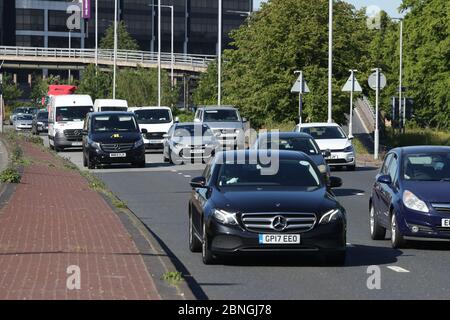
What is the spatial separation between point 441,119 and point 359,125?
62.8 feet

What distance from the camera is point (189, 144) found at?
45.7 metres

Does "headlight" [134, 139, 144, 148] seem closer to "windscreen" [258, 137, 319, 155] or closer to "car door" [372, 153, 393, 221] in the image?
"windscreen" [258, 137, 319, 155]

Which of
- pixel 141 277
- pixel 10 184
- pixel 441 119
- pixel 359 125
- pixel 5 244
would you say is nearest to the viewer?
pixel 141 277

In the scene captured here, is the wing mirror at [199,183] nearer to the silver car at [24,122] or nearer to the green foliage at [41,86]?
the silver car at [24,122]

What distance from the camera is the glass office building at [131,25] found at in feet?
512

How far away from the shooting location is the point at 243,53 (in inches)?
3007

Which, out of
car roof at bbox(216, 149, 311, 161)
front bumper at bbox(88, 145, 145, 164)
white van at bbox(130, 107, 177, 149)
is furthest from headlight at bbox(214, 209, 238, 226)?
white van at bbox(130, 107, 177, 149)

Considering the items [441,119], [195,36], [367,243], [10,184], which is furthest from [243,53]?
[195,36]

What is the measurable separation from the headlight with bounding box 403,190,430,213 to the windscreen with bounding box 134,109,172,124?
3893cm

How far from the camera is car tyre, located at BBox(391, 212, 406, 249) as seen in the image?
1684cm

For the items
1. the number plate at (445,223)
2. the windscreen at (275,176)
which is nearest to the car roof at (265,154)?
the windscreen at (275,176)

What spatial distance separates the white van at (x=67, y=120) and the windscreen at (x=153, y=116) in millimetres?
2291

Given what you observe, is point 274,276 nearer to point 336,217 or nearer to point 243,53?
point 336,217

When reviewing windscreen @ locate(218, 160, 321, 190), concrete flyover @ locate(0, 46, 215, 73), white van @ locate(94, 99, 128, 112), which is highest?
concrete flyover @ locate(0, 46, 215, 73)
